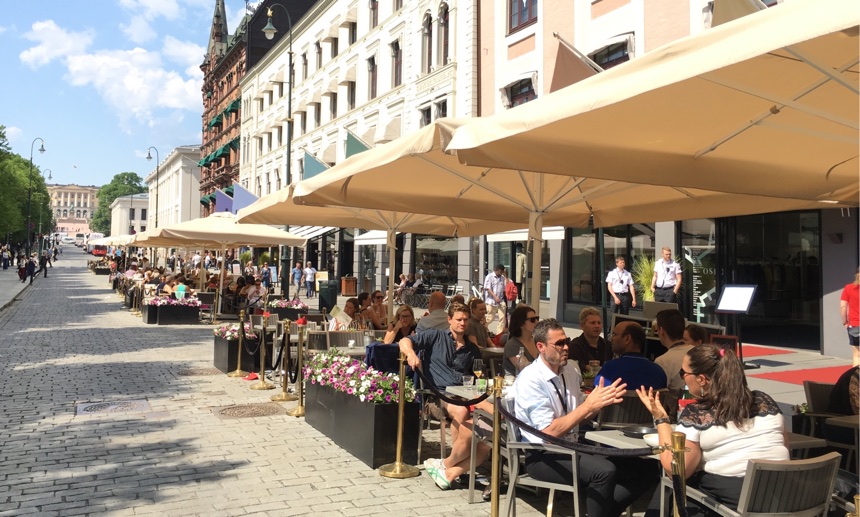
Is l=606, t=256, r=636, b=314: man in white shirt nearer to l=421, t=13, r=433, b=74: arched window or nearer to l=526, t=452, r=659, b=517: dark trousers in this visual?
l=526, t=452, r=659, b=517: dark trousers

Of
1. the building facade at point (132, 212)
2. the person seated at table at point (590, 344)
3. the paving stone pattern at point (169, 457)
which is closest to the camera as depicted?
the paving stone pattern at point (169, 457)

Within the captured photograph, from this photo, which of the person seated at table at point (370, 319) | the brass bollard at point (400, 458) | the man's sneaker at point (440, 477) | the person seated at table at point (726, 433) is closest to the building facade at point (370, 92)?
the person seated at table at point (370, 319)

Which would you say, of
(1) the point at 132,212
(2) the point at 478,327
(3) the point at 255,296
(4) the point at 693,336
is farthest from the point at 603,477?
(1) the point at 132,212

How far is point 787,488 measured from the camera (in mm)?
3371

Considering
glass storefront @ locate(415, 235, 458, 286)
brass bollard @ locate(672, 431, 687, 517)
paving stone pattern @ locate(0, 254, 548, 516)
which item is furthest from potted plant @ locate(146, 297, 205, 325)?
brass bollard @ locate(672, 431, 687, 517)

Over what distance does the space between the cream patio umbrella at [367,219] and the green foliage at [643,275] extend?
6.11 m

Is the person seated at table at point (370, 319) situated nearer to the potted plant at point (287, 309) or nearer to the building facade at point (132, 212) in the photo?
the potted plant at point (287, 309)

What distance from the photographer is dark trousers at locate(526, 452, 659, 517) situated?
4316 mm

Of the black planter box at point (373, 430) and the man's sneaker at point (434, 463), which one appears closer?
the man's sneaker at point (434, 463)

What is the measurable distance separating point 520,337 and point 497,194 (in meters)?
1.45

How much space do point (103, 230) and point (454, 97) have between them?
16791 cm

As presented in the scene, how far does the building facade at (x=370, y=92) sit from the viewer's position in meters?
25.4

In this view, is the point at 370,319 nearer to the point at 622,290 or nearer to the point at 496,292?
the point at 622,290

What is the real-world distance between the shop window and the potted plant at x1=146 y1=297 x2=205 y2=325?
1307cm
